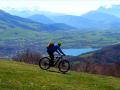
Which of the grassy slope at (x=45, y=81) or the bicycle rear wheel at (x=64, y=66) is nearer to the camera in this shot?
the grassy slope at (x=45, y=81)

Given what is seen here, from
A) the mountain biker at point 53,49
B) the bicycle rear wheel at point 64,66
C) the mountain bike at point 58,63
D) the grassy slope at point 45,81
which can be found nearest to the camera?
the grassy slope at point 45,81

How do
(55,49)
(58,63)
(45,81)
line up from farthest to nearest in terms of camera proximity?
(58,63)
(55,49)
(45,81)

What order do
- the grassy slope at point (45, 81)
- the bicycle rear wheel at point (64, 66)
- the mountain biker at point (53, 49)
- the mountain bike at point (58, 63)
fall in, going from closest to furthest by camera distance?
1. the grassy slope at point (45, 81)
2. the mountain biker at point (53, 49)
3. the mountain bike at point (58, 63)
4. the bicycle rear wheel at point (64, 66)

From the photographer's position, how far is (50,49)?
115 ft

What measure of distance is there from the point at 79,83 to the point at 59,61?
15.2ft

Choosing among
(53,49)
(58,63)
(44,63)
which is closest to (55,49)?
(53,49)

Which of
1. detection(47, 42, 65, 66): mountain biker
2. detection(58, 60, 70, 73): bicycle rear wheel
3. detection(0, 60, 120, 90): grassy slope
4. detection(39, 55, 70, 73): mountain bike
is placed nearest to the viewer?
detection(0, 60, 120, 90): grassy slope

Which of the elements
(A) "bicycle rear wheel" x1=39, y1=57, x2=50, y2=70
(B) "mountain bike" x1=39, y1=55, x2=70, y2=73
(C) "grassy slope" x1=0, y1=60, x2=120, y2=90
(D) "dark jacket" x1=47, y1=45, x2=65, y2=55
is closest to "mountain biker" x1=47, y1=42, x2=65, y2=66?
(D) "dark jacket" x1=47, y1=45, x2=65, y2=55

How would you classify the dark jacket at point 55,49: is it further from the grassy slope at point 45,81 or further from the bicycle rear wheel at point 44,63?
the grassy slope at point 45,81

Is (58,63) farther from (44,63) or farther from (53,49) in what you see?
(53,49)

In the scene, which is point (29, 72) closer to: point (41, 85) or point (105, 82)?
point (41, 85)

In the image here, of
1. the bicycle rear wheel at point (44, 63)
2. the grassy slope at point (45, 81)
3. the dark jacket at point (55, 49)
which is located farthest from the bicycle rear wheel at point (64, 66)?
the dark jacket at point (55, 49)

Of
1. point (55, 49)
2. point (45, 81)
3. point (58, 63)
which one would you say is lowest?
point (45, 81)

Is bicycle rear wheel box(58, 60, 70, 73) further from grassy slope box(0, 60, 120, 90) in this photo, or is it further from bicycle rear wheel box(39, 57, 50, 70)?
bicycle rear wheel box(39, 57, 50, 70)
